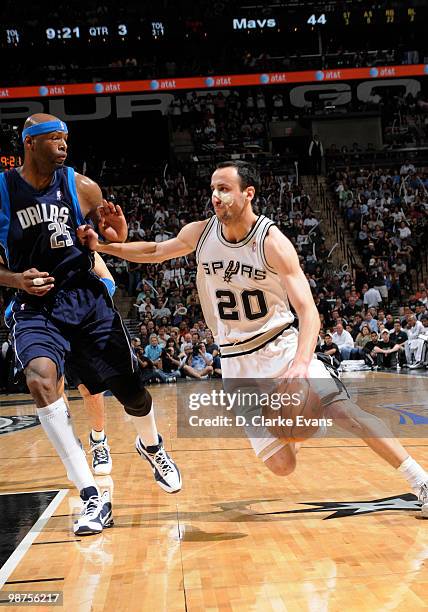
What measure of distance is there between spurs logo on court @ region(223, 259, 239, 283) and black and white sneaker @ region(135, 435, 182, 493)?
126 cm

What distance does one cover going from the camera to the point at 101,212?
180 inches

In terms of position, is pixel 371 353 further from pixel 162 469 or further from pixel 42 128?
pixel 42 128

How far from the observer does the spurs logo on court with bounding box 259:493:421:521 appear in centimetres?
438

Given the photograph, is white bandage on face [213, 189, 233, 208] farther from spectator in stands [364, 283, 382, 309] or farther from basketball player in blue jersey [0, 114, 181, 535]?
spectator in stands [364, 283, 382, 309]

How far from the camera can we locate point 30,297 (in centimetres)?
448

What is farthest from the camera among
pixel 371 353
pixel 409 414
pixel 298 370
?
pixel 371 353

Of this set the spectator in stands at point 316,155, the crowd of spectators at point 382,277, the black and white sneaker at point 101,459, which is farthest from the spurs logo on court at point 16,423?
the spectator in stands at point 316,155

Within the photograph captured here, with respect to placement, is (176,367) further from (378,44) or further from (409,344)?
(378,44)

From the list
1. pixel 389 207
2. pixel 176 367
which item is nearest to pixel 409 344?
pixel 176 367

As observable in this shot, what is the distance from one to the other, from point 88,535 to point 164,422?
17.2ft

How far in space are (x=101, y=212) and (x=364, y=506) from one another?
230 centimetres

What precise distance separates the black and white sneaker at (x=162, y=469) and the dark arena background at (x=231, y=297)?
0.09ft

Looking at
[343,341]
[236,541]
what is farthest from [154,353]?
[236,541]

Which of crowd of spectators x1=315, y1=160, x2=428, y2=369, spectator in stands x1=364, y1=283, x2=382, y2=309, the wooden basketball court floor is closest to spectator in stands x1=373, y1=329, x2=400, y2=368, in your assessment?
crowd of spectators x1=315, y1=160, x2=428, y2=369
